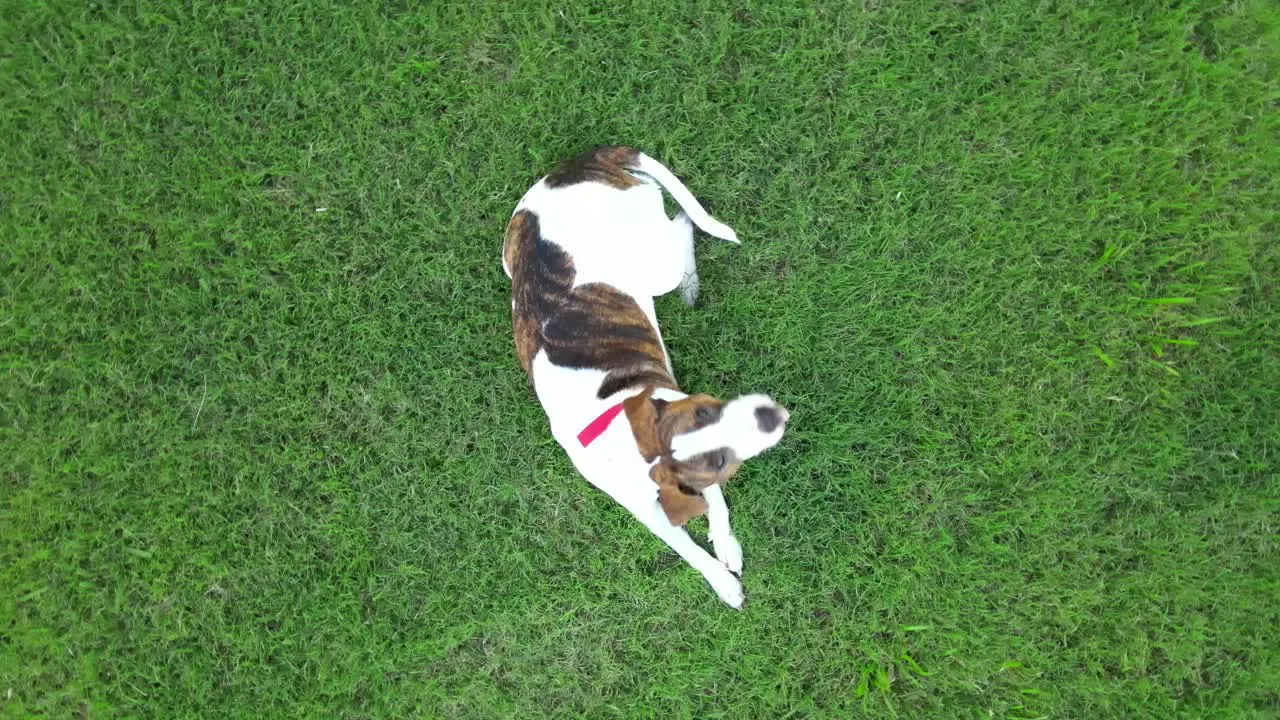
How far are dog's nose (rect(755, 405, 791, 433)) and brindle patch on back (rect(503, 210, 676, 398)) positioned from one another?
1.86 feet

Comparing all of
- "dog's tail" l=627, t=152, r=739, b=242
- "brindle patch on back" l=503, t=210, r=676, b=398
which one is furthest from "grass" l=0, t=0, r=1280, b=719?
"brindle patch on back" l=503, t=210, r=676, b=398

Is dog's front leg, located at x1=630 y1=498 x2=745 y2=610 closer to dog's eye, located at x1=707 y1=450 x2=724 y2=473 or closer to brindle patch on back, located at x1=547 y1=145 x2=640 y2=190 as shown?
dog's eye, located at x1=707 y1=450 x2=724 y2=473

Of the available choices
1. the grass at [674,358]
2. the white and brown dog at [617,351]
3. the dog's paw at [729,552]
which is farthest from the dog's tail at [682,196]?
the dog's paw at [729,552]

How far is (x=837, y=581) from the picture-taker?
395 centimetres

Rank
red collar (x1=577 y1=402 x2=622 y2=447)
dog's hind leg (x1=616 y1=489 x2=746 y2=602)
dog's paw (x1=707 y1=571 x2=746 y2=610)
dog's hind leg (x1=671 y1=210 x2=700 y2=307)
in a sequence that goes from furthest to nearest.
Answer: dog's hind leg (x1=671 y1=210 x2=700 y2=307) → dog's paw (x1=707 y1=571 x2=746 y2=610) → dog's hind leg (x1=616 y1=489 x2=746 y2=602) → red collar (x1=577 y1=402 x2=622 y2=447)

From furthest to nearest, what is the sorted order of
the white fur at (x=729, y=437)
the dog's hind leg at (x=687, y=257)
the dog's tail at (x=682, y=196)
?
1. the dog's hind leg at (x=687, y=257)
2. the dog's tail at (x=682, y=196)
3. the white fur at (x=729, y=437)

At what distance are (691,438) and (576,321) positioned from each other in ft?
Result: 2.65

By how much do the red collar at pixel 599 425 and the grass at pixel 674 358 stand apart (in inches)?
37.0

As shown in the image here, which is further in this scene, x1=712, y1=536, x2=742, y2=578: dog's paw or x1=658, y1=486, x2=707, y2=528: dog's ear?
x1=712, y1=536, x2=742, y2=578: dog's paw

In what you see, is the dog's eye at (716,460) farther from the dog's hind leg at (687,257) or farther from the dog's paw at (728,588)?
the dog's hind leg at (687,257)

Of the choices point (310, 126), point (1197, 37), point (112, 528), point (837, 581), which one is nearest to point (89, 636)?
point (112, 528)

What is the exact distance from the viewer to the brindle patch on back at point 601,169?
11.2 ft

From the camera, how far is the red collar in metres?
3.11

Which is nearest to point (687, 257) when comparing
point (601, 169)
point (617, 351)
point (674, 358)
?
point (674, 358)
